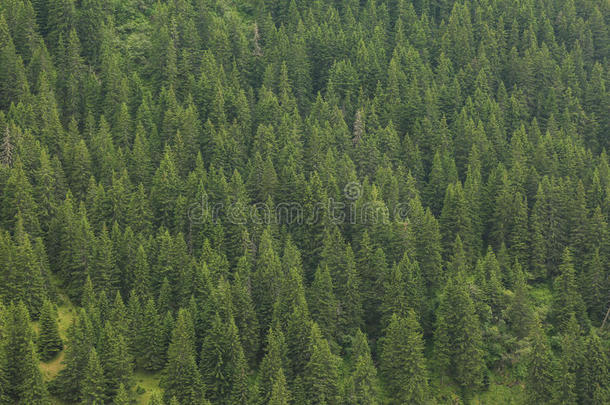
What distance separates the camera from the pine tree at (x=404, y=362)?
86.4 meters

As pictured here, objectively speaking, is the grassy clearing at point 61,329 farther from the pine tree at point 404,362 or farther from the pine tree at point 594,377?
the pine tree at point 594,377

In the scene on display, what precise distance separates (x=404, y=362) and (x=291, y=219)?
28.4 metres

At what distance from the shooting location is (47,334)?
84.0m

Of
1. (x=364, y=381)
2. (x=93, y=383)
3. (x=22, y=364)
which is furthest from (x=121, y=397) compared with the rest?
(x=364, y=381)

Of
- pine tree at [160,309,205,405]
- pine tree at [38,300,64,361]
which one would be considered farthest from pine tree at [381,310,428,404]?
pine tree at [38,300,64,361]

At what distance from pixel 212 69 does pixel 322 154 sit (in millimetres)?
30688

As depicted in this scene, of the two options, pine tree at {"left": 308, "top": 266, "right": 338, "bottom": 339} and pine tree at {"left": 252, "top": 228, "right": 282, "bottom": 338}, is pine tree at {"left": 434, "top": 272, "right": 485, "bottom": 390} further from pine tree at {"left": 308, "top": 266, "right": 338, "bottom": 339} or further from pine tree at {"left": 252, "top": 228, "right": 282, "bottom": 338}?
pine tree at {"left": 252, "top": 228, "right": 282, "bottom": 338}

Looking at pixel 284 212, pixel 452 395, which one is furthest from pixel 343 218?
pixel 452 395

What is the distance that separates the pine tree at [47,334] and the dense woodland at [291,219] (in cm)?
29

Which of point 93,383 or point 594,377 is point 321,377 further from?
point 594,377

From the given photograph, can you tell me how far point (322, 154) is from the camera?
11625 centimetres

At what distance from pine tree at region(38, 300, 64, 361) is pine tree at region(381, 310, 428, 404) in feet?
126

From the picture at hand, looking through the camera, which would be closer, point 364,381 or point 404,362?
point 364,381

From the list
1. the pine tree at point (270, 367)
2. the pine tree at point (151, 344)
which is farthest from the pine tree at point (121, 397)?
the pine tree at point (270, 367)
